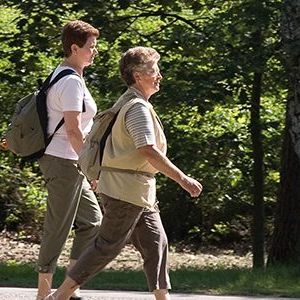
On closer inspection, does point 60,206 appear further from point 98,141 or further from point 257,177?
point 257,177

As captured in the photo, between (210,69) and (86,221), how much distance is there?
5.87 metres

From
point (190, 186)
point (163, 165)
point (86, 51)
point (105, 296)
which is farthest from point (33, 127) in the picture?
point (105, 296)

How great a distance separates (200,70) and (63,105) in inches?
236

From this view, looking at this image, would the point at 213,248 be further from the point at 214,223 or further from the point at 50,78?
the point at 50,78

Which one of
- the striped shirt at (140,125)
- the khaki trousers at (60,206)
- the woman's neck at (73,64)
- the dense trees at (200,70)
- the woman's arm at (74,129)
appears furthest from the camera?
the dense trees at (200,70)

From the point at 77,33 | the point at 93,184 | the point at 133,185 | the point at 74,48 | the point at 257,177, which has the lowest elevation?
the point at 257,177

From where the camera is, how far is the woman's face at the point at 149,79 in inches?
251

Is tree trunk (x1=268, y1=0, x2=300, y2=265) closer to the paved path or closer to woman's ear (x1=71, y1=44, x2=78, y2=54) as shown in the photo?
the paved path

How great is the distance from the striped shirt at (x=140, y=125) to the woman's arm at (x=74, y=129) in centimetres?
60

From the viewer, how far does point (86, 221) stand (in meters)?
7.13

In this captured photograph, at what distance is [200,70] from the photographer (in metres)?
12.7

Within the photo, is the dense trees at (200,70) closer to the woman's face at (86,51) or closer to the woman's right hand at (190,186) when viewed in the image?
the woman's face at (86,51)

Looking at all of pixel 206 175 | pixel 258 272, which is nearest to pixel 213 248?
pixel 206 175

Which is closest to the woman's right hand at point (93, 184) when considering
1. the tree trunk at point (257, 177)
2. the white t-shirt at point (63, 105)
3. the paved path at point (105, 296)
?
the white t-shirt at point (63, 105)
